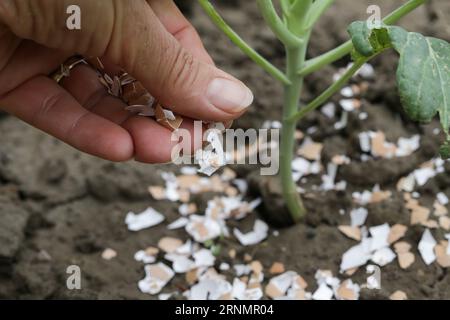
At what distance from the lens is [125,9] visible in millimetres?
782

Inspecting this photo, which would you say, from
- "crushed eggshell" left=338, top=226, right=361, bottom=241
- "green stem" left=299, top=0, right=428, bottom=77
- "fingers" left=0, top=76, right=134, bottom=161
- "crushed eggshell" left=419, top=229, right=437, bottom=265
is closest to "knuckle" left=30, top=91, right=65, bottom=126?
"fingers" left=0, top=76, right=134, bottom=161

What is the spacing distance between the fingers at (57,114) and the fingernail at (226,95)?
0.14 m

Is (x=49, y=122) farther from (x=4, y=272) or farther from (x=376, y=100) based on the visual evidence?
(x=376, y=100)

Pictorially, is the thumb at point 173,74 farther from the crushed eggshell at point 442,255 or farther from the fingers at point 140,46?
the crushed eggshell at point 442,255

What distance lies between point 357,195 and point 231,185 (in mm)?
236

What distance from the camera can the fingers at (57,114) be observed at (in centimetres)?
92

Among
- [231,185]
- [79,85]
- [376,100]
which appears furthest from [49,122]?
[376,100]

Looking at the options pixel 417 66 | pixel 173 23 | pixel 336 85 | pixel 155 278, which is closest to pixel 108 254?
pixel 155 278

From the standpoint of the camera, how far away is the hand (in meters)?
0.79

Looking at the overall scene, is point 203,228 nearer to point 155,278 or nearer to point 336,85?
point 155,278

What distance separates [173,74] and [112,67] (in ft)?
0.74

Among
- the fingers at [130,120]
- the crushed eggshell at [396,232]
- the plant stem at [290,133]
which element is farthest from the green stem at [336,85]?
the crushed eggshell at [396,232]

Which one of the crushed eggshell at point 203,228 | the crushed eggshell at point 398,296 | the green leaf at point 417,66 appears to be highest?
the green leaf at point 417,66

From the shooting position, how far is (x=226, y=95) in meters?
0.86
